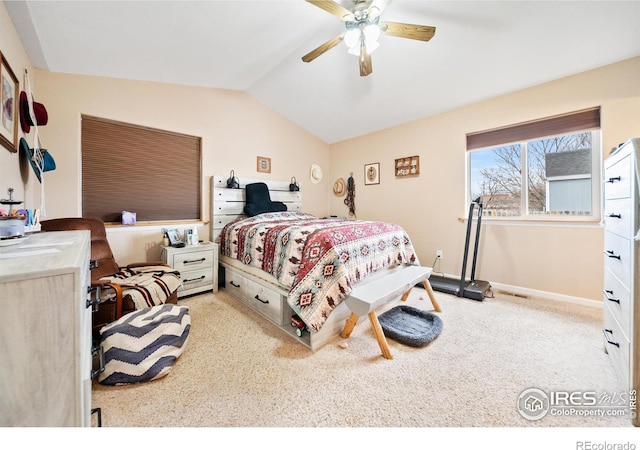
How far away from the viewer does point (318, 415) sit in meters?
1.23

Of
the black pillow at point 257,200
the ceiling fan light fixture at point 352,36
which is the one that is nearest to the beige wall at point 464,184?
the black pillow at point 257,200

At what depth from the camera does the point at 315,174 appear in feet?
15.1

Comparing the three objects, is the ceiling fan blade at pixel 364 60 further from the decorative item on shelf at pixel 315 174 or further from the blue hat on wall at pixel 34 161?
the blue hat on wall at pixel 34 161

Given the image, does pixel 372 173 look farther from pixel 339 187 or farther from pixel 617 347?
pixel 617 347

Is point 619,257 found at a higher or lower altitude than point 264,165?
lower

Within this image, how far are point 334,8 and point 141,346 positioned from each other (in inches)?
105

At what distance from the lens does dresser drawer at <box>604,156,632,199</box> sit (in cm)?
129

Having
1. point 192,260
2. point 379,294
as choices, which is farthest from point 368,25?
point 192,260

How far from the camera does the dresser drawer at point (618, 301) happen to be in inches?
50.3

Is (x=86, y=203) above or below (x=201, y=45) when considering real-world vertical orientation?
below
